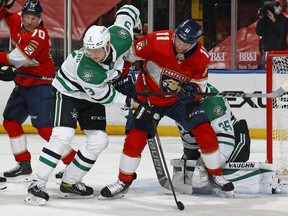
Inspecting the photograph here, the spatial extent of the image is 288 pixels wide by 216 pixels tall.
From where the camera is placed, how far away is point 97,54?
474 centimetres

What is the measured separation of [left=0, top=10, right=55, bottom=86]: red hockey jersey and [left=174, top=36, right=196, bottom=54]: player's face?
0.94 m

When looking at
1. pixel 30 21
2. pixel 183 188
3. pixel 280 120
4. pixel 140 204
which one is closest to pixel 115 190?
pixel 140 204

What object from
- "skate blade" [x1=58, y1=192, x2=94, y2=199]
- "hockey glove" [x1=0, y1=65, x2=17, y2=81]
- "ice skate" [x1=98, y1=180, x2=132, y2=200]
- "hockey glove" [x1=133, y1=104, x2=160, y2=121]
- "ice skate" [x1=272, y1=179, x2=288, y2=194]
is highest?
"hockey glove" [x1=0, y1=65, x2=17, y2=81]

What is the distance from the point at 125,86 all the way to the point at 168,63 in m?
0.25

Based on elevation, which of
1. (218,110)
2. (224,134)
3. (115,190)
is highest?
(218,110)

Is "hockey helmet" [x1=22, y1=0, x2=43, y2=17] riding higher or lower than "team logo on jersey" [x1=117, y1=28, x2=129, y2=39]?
higher

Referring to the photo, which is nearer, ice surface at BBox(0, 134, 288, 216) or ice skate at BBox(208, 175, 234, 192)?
ice surface at BBox(0, 134, 288, 216)

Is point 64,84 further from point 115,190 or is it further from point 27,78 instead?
point 27,78

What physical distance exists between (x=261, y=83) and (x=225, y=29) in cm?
93

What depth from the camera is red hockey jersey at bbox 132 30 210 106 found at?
4973mm

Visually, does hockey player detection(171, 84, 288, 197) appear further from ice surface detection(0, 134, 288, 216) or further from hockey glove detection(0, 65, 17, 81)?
hockey glove detection(0, 65, 17, 81)

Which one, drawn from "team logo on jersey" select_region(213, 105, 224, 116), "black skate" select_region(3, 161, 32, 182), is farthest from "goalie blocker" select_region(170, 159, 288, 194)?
"black skate" select_region(3, 161, 32, 182)

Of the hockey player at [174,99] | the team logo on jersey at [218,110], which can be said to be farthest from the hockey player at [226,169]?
the hockey player at [174,99]

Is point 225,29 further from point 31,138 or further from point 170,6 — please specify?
point 31,138
